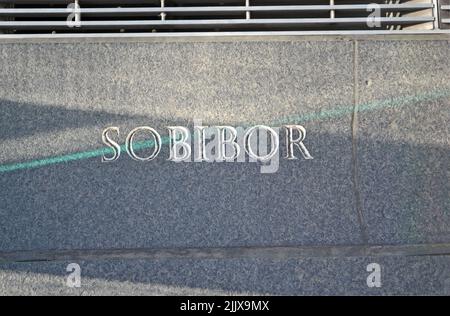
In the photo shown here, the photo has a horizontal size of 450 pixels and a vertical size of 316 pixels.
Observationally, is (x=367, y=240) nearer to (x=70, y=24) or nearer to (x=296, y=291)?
(x=296, y=291)

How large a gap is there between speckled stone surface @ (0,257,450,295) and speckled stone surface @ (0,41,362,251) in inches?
4.4

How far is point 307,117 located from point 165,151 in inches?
30.5

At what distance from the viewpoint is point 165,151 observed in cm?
436

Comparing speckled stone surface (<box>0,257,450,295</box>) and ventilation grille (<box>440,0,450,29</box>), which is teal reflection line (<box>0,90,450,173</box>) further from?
speckled stone surface (<box>0,257,450,295</box>)

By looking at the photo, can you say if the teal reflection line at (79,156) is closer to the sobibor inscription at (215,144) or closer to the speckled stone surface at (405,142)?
the sobibor inscription at (215,144)

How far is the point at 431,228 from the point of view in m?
4.39

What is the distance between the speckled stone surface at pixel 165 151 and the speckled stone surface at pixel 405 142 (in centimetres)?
11

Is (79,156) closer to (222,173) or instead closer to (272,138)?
(222,173)

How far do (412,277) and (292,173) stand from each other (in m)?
0.84

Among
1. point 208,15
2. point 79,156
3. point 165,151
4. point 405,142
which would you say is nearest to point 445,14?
point 405,142

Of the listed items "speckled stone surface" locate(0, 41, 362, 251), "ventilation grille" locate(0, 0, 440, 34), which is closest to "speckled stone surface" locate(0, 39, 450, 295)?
"speckled stone surface" locate(0, 41, 362, 251)

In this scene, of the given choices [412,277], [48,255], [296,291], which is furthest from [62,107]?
[412,277]

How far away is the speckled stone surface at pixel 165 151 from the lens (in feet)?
14.2
